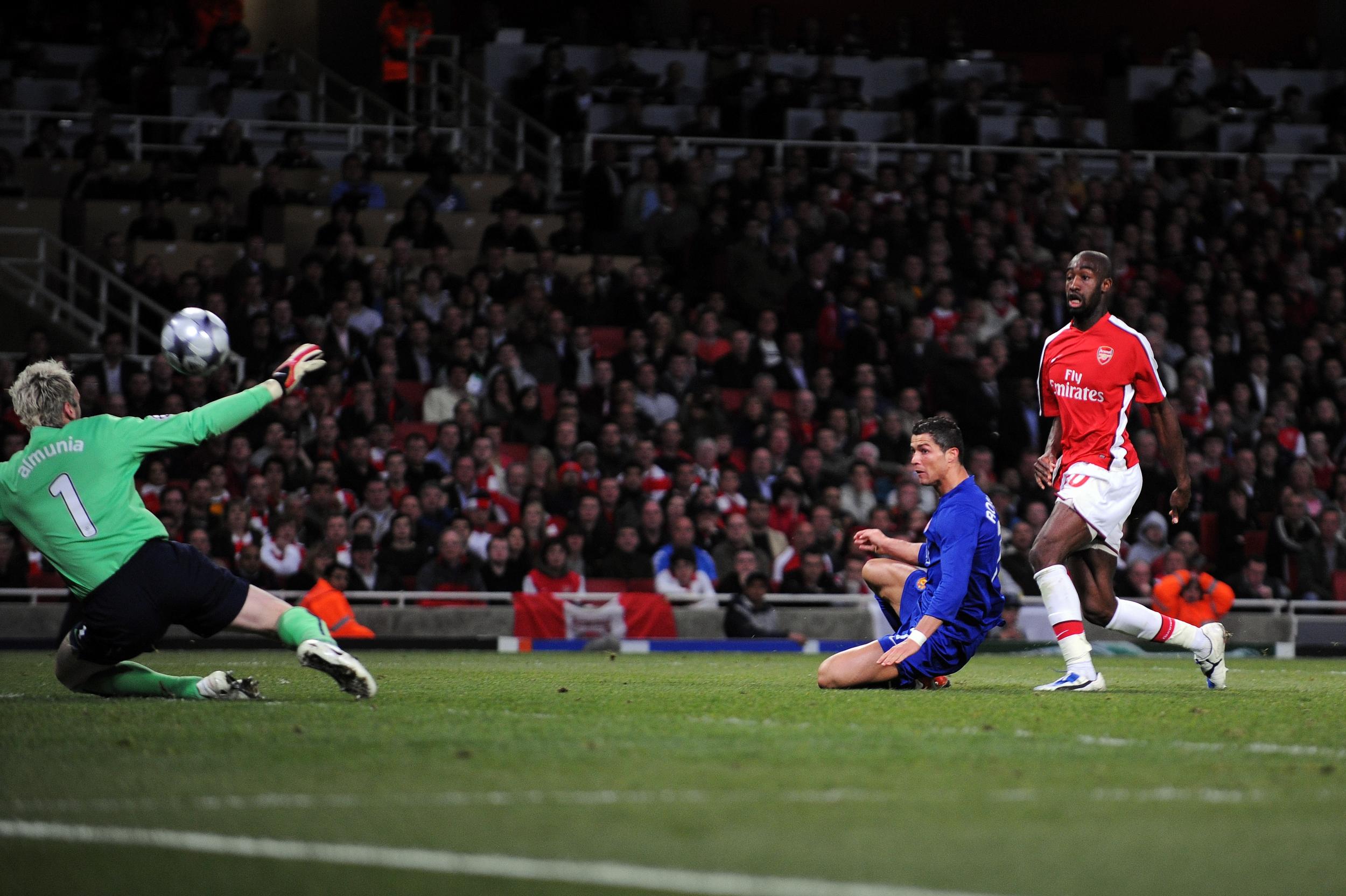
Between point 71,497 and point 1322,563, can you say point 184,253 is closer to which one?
point 71,497

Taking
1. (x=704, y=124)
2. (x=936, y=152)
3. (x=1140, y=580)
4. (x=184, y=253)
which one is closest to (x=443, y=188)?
(x=184, y=253)

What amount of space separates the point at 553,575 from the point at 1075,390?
Result: 7655 millimetres

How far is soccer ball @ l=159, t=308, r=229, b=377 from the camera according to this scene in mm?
9625

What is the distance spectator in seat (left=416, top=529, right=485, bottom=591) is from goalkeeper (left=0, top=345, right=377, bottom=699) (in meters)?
8.08

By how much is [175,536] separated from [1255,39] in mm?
22432

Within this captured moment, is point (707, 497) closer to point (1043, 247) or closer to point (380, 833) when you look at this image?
point (1043, 247)

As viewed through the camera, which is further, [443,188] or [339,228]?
[443,188]

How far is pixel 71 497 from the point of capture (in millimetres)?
7930

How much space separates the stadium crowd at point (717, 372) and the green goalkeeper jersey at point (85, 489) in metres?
7.77

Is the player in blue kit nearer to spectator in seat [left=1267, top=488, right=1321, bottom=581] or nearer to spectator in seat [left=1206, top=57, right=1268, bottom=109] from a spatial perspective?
spectator in seat [left=1267, top=488, right=1321, bottom=581]

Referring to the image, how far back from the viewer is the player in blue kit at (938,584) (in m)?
8.74

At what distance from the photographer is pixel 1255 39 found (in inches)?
1216

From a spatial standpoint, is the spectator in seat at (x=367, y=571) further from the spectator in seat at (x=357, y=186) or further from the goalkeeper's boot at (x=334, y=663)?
the goalkeeper's boot at (x=334, y=663)

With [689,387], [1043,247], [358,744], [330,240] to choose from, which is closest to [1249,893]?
[358,744]
